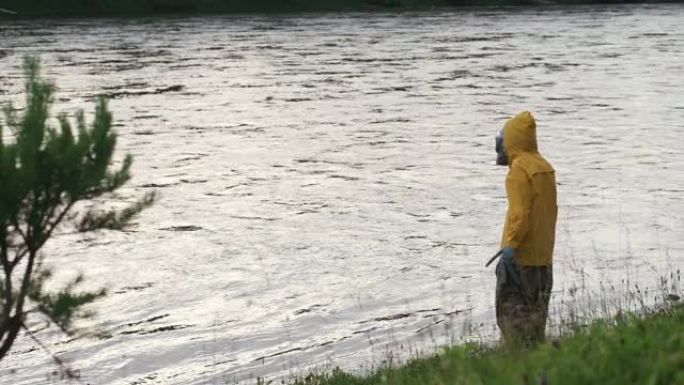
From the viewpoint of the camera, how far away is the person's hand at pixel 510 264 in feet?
27.3

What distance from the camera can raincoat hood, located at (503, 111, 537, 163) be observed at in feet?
27.5

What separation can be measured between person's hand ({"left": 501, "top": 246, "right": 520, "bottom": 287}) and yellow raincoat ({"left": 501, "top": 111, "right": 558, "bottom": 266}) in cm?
4

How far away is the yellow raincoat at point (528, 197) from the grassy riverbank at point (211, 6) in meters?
76.1

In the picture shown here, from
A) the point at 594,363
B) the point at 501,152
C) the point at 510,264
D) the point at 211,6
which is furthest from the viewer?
Result: the point at 211,6

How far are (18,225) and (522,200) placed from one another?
3739mm

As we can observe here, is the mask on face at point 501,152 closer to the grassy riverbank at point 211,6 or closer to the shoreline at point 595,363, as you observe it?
the shoreline at point 595,363

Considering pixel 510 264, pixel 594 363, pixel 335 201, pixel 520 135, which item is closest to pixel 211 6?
pixel 335 201

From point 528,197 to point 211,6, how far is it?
88024 millimetres

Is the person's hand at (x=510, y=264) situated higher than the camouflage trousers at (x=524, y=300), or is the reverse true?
the person's hand at (x=510, y=264)

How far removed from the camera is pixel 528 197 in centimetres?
824

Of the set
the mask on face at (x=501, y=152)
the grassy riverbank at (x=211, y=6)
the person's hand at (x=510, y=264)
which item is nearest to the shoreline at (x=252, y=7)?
the grassy riverbank at (x=211, y=6)

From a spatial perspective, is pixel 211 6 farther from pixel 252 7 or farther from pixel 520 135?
pixel 520 135

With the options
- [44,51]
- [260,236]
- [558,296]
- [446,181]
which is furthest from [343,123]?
[44,51]

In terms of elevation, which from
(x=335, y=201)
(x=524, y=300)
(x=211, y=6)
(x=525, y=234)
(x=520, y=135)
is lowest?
(x=211, y=6)
